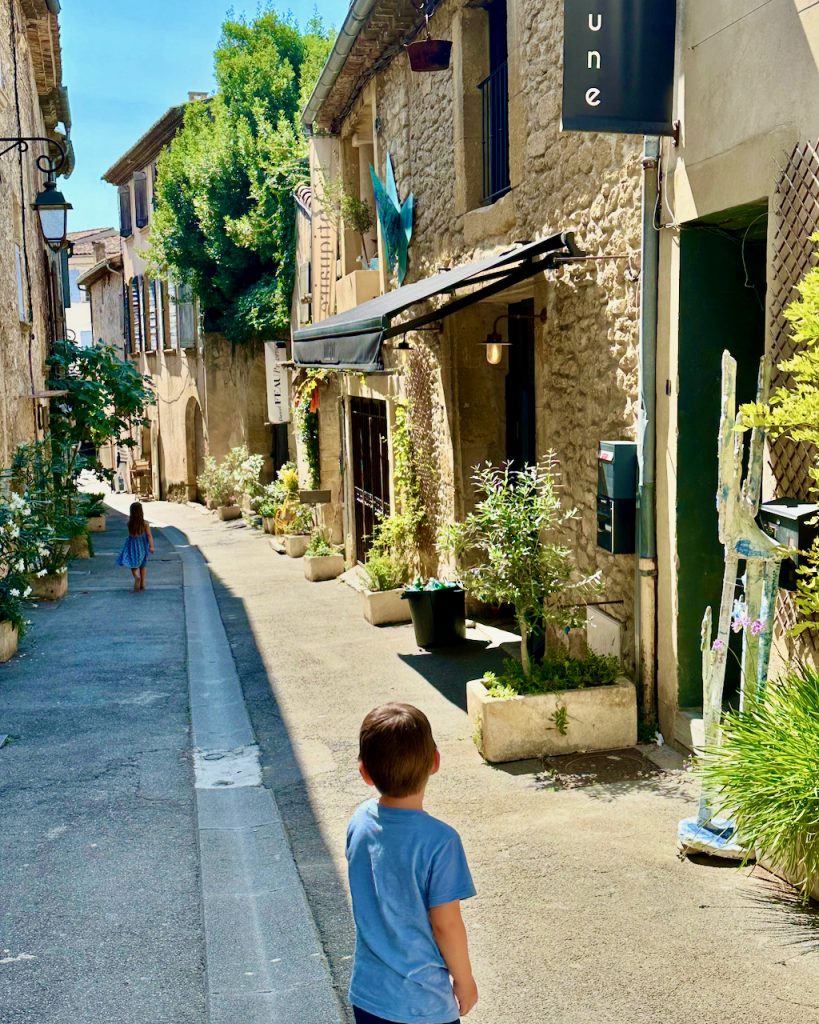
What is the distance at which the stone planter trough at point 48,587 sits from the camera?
39.8 feet

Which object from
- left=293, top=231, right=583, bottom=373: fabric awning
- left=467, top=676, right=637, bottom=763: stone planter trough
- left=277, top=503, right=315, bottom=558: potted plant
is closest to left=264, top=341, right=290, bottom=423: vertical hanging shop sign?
left=277, top=503, right=315, bottom=558: potted plant

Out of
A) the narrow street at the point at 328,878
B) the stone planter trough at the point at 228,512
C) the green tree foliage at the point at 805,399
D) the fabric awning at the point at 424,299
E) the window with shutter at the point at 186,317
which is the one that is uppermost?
the window with shutter at the point at 186,317

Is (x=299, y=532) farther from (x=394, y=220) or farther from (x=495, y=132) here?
(x=495, y=132)

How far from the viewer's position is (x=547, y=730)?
5.98 metres

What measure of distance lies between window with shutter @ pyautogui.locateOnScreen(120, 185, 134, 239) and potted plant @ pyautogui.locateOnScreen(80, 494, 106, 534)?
13.5 meters

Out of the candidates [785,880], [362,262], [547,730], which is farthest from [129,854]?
[362,262]

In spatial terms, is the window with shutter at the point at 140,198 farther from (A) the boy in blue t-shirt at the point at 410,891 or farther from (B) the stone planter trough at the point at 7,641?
(A) the boy in blue t-shirt at the point at 410,891

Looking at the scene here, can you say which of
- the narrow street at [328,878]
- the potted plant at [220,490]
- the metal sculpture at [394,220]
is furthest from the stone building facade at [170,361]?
the narrow street at [328,878]

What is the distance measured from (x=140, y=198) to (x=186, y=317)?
596 cm

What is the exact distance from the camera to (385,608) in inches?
412

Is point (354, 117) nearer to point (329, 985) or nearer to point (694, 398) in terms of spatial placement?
point (694, 398)

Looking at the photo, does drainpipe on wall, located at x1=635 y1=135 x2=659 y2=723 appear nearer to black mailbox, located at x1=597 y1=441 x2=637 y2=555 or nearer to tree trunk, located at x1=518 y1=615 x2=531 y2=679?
black mailbox, located at x1=597 y1=441 x2=637 y2=555

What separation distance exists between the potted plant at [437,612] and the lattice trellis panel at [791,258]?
430 cm

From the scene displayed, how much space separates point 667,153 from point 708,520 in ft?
6.56
